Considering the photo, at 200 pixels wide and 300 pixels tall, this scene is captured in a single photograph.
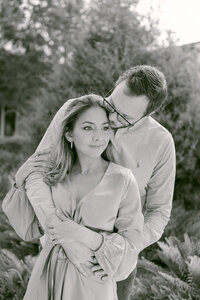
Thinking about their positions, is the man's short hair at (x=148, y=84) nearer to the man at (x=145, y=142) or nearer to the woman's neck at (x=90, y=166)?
the man at (x=145, y=142)

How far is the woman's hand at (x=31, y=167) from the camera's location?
2096 mm

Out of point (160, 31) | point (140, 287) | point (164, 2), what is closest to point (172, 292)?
point (140, 287)

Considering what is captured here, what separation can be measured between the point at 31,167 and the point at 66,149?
20cm

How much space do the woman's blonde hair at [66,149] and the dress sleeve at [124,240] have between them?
0.31m

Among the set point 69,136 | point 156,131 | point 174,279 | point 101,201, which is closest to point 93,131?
point 69,136

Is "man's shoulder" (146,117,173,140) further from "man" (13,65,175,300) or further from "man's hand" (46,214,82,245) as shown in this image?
"man's hand" (46,214,82,245)

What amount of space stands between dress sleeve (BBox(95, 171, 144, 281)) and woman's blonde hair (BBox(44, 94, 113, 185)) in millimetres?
314

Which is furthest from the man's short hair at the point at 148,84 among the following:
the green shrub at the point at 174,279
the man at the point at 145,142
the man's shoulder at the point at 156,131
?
the green shrub at the point at 174,279

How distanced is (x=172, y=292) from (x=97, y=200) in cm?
194

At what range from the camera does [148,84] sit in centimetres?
228

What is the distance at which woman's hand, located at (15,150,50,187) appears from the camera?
210 cm

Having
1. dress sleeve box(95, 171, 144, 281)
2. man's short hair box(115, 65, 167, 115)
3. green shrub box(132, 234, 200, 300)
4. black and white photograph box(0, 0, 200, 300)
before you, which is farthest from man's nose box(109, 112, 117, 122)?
green shrub box(132, 234, 200, 300)

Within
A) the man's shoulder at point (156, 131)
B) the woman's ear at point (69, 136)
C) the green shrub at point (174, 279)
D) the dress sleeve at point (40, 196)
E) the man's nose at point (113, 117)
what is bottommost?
the green shrub at point (174, 279)

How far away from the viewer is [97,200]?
192 centimetres
